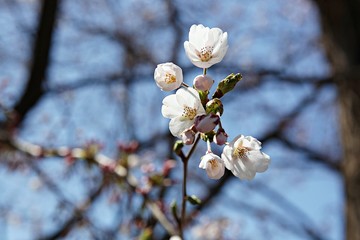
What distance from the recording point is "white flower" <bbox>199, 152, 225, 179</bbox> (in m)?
0.73

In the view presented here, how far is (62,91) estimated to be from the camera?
3824 millimetres

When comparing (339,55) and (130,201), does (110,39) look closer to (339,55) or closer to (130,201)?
(339,55)

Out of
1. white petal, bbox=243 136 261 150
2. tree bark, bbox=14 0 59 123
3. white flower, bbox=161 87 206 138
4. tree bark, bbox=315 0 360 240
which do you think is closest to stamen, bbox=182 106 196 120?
white flower, bbox=161 87 206 138

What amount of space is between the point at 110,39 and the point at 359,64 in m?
2.45

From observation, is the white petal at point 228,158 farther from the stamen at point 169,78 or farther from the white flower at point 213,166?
the stamen at point 169,78

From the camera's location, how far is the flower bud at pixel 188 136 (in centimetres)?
71

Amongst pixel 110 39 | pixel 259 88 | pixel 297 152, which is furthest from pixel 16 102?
pixel 297 152

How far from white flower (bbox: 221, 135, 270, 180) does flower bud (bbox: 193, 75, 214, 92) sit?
102 millimetres

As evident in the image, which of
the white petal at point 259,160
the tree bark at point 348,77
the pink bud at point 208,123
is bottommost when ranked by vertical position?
the tree bark at point 348,77

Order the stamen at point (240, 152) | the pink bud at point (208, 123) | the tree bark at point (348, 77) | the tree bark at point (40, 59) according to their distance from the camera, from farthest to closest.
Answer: the tree bark at point (40, 59) → the tree bark at point (348, 77) → the stamen at point (240, 152) → the pink bud at point (208, 123)

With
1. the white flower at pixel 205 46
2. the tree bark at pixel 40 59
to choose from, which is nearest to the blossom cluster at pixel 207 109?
the white flower at pixel 205 46

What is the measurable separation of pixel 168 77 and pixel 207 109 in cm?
11

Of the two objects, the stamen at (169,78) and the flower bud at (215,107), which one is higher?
the stamen at (169,78)

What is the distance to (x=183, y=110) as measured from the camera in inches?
30.0
